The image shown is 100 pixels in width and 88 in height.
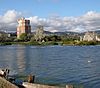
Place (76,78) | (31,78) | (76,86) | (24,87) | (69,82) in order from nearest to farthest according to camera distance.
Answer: (24,87), (31,78), (76,86), (69,82), (76,78)

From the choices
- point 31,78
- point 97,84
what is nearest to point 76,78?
point 97,84

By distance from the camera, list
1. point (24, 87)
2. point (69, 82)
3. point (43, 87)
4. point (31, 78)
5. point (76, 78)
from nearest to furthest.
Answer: point (43, 87), point (24, 87), point (31, 78), point (69, 82), point (76, 78)

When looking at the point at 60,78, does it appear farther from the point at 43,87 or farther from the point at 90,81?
the point at 43,87

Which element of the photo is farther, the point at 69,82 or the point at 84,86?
the point at 69,82

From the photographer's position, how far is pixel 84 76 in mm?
48031

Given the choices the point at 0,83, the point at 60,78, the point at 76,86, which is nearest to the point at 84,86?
the point at 76,86

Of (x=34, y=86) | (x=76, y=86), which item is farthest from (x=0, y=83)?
(x=76, y=86)

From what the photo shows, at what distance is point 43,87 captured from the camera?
2809 cm

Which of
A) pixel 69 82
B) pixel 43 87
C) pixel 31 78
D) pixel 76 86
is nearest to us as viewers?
pixel 43 87

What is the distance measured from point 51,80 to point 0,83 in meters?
15.1

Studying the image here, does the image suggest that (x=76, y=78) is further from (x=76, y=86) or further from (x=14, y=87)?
(x=14, y=87)

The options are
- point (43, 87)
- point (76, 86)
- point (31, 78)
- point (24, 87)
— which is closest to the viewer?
point (43, 87)

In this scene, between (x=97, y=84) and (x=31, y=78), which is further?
(x=97, y=84)

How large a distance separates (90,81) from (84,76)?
5.04m
